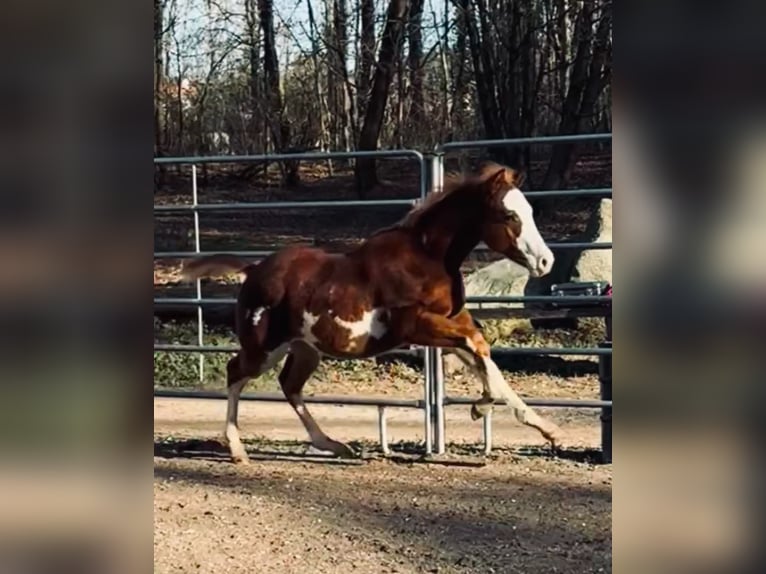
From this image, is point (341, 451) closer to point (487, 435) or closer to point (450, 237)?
point (487, 435)

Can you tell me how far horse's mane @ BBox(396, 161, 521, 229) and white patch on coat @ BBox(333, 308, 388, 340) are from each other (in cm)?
45

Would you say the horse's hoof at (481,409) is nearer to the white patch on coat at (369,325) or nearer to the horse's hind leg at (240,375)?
the white patch on coat at (369,325)

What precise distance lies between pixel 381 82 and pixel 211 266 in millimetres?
8860

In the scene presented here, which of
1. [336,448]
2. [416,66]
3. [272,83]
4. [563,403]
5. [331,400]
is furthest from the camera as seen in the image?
[272,83]

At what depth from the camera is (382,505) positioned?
443 centimetres

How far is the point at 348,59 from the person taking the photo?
15164 mm

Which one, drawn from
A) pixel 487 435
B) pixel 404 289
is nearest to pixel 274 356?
pixel 404 289

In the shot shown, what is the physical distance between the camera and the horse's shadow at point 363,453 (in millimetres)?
5426

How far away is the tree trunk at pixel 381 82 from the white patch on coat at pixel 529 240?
8739 mm

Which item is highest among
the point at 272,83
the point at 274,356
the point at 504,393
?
the point at 272,83

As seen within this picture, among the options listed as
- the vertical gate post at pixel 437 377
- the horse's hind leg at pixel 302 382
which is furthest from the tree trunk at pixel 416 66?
the horse's hind leg at pixel 302 382
